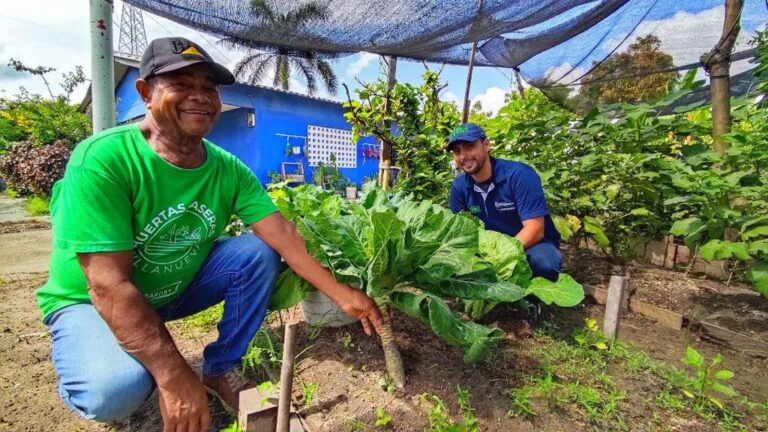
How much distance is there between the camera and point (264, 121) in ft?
40.4

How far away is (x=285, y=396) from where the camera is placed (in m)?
1.21

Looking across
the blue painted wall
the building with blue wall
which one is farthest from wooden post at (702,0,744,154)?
the blue painted wall

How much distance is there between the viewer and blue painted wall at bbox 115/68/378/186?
39.7 feet

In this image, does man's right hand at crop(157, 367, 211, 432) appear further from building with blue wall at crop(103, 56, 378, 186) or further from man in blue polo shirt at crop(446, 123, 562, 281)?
building with blue wall at crop(103, 56, 378, 186)

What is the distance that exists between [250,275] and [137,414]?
2.50 ft

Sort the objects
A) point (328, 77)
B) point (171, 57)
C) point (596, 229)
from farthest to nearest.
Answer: point (328, 77), point (596, 229), point (171, 57)

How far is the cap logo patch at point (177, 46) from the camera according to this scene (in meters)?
1.40

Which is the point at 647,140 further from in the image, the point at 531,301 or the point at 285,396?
the point at 285,396

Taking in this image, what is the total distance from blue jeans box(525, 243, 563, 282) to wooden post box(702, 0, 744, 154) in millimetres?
1618

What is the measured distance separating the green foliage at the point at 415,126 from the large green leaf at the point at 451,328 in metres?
2.26

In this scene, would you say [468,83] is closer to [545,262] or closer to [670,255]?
[670,255]

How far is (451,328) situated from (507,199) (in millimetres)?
1535

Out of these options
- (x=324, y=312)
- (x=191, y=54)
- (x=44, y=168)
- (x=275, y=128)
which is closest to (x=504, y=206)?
(x=324, y=312)

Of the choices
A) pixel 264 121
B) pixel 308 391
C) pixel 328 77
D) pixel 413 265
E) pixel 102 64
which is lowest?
pixel 308 391
